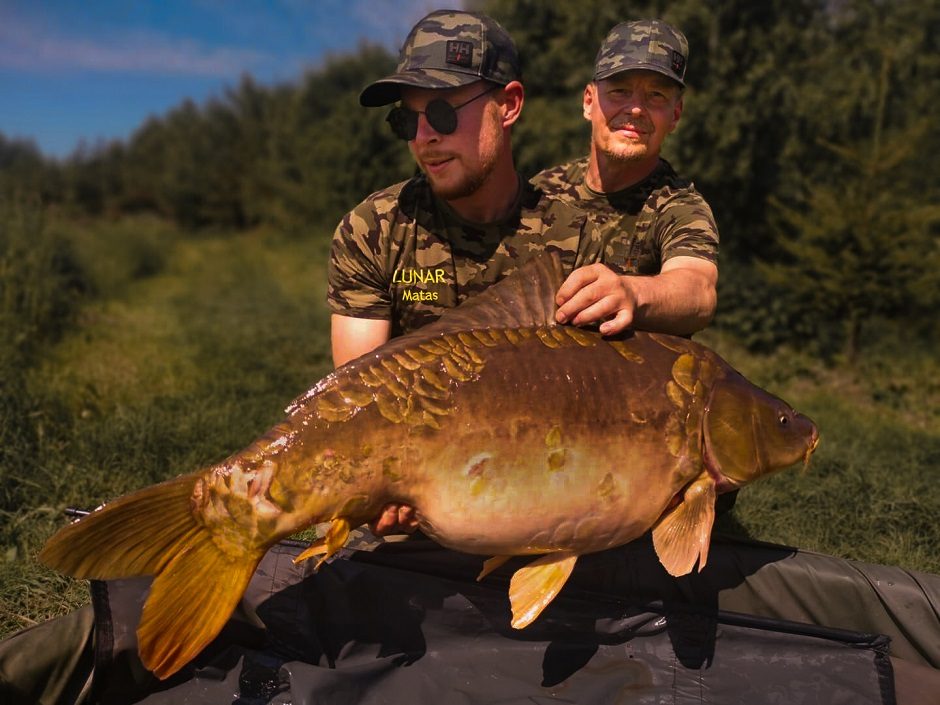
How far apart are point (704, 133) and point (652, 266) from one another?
5.14 meters

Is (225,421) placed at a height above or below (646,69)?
below

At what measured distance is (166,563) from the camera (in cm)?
146

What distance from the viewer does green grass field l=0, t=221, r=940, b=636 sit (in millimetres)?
2719

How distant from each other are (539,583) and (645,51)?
1645mm

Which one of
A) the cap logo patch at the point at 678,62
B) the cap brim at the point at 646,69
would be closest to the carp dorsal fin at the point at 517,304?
the cap brim at the point at 646,69

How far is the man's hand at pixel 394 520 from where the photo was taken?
59.8 inches

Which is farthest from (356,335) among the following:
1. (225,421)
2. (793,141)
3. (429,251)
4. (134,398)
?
(793,141)

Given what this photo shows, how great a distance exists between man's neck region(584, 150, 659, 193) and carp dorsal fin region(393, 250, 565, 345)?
0.87 metres

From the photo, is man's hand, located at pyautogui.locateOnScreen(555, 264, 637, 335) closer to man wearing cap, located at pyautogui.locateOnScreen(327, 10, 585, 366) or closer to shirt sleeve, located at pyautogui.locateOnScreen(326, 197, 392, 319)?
man wearing cap, located at pyautogui.locateOnScreen(327, 10, 585, 366)

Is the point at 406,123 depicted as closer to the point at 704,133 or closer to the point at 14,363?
the point at 14,363

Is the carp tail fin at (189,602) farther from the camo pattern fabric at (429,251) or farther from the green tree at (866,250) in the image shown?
the green tree at (866,250)

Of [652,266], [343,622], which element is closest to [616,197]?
[652,266]

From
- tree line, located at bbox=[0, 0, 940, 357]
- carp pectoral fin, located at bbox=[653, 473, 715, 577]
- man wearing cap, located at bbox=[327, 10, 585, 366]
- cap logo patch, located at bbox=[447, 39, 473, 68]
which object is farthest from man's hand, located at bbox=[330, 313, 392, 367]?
tree line, located at bbox=[0, 0, 940, 357]

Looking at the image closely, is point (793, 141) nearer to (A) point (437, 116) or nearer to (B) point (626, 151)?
(B) point (626, 151)
